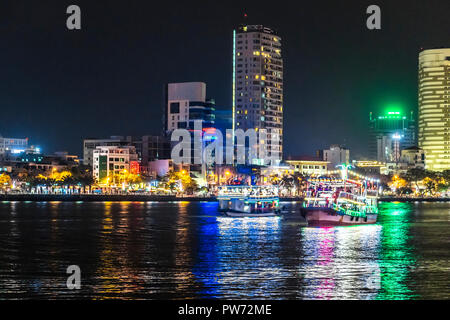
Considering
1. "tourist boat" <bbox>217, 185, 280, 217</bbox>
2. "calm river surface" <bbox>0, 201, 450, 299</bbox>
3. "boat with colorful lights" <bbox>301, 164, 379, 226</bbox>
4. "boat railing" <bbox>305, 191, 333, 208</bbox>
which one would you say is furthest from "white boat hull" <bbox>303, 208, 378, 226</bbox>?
"tourist boat" <bbox>217, 185, 280, 217</bbox>

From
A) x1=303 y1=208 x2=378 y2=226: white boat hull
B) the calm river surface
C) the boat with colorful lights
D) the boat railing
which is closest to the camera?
the calm river surface

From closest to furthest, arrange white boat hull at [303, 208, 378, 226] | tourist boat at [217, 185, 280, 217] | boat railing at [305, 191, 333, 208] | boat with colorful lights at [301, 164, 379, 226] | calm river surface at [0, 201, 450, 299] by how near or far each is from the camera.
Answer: calm river surface at [0, 201, 450, 299], white boat hull at [303, 208, 378, 226], boat with colorful lights at [301, 164, 379, 226], boat railing at [305, 191, 333, 208], tourist boat at [217, 185, 280, 217]

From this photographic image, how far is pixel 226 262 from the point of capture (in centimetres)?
5659

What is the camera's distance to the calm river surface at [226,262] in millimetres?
42688

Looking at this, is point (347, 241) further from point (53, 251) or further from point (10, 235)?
point (10, 235)

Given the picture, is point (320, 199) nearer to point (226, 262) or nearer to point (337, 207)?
point (337, 207)

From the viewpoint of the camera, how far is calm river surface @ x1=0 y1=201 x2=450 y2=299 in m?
42.7

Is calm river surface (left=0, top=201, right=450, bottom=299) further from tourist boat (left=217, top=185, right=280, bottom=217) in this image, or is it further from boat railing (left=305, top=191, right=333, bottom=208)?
tourist boat (left=217, top=185, right=280, bottom=217)

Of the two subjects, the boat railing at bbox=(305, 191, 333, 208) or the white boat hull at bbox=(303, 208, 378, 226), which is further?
the boat railing at bbox=(305, 191, 333, 208)

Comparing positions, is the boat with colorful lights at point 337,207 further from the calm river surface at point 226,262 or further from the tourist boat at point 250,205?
the tourist boat at point 250,205

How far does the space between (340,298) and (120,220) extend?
238 ft

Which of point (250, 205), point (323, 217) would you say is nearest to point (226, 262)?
point (323, 217)
